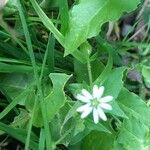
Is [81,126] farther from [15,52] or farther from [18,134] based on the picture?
[15,52]

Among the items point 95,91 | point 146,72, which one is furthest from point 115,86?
point 146,72

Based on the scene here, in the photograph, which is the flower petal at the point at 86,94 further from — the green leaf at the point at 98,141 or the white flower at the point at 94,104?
the green leaf at the point at 98,141

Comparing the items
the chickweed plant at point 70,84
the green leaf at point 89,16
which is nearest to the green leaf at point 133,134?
the chickweed plant at point 70,84

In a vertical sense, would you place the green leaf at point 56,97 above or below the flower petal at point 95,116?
above

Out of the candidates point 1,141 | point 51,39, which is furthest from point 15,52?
point 1,141

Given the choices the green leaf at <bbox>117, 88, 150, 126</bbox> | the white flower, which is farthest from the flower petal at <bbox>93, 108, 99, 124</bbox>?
the green leaf at <bbox>117, 88, 150, 126</bbox>

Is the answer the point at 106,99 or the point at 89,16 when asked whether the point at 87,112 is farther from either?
the point at 89,16

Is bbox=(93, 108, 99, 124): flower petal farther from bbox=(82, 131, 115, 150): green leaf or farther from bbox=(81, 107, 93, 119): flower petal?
bbox=(82, 131, 115, 150): green leaf
